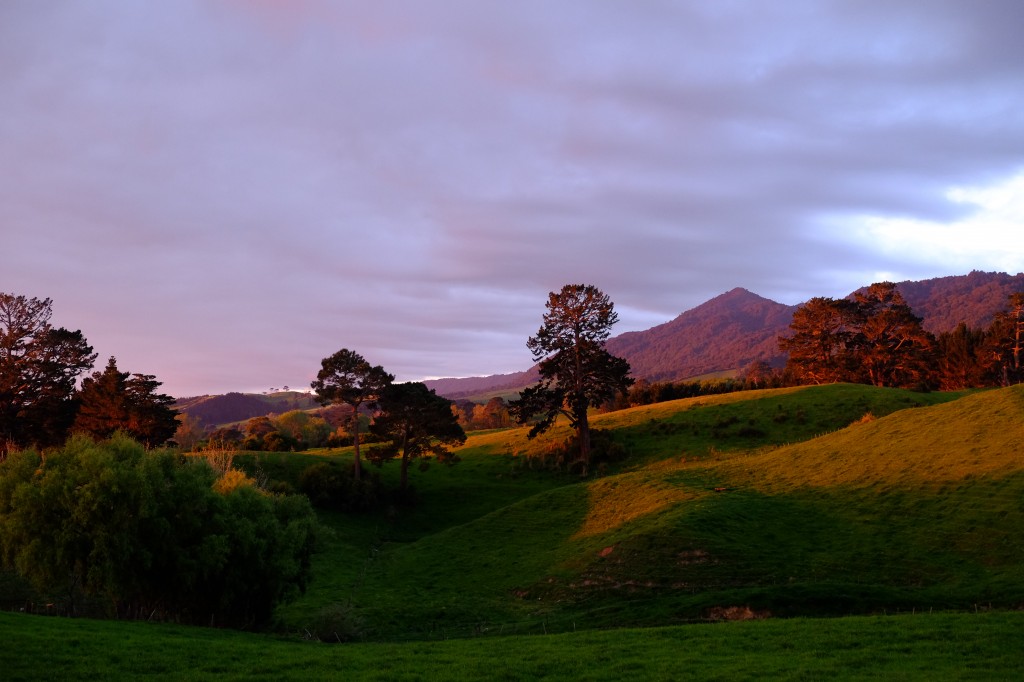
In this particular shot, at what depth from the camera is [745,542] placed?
37062 millimetres

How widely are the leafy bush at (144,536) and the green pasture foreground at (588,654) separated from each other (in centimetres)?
495

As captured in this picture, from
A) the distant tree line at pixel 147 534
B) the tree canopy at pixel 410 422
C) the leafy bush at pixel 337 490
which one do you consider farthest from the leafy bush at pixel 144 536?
the tree canopy at pixel 410 422

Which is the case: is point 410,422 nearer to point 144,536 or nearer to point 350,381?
point 350,381

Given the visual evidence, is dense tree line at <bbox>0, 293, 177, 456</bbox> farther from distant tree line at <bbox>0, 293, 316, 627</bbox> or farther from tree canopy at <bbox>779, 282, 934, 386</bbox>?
tree canopy at <bbox>779, 282, 934, 386</bbox>

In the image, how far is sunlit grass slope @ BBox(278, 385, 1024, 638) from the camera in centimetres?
2939

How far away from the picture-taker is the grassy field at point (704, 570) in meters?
19.1

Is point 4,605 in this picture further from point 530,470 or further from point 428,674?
point 530,470

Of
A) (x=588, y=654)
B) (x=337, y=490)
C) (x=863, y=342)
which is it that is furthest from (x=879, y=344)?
(x=588, y=654)

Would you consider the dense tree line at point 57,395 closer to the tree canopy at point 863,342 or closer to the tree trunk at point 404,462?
the tree trunk at point 404,462

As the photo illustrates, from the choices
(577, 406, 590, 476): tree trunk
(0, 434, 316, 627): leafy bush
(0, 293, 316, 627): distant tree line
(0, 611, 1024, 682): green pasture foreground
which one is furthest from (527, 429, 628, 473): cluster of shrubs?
(0, 611, 1024, 682): green pasture foreground

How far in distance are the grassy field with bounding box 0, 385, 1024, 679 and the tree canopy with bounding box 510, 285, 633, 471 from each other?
7.49 metres

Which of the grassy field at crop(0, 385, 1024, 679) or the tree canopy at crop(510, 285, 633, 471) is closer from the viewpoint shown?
the grassy field at crop(0, 385, 1024, 679)

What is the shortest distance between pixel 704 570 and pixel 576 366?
134 ft

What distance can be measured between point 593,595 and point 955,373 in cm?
11711
